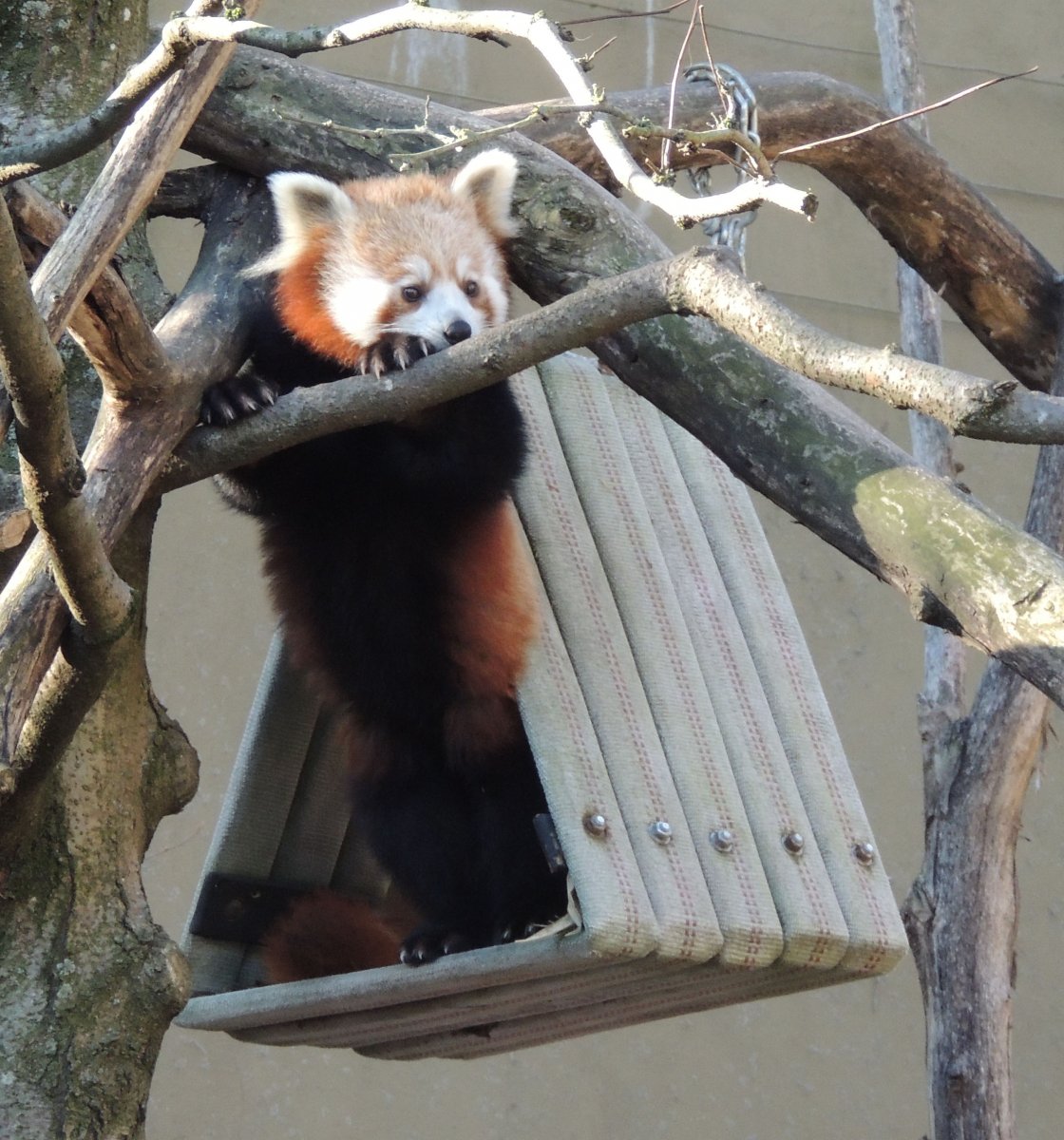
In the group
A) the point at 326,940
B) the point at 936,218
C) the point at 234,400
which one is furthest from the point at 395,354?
the point at 936,218

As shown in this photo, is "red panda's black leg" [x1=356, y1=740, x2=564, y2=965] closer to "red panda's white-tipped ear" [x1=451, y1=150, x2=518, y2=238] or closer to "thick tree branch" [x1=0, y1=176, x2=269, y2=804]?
"thick tree branch" [x1=0, y1=176, x2=269, y2=804]

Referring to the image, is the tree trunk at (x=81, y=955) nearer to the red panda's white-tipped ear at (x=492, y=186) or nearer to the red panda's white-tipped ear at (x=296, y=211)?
the red panda's white-tipped ear at (x=296, y=211)

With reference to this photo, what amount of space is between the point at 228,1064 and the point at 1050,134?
4084 millimetres

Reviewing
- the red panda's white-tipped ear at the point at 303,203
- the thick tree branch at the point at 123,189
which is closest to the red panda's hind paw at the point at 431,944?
the thick tree branch at the point at 123,189

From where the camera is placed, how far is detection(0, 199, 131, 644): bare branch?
155 cm

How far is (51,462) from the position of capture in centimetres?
167

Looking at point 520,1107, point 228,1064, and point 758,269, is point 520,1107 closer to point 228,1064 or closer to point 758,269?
point 228,1064

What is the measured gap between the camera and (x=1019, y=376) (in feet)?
10.9

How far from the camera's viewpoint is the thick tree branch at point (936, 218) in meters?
3.22

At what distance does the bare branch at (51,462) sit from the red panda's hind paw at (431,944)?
73cm

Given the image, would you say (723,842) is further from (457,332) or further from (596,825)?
(457,332)

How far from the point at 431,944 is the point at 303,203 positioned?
1263 millimetres

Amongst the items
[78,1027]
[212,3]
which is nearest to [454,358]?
[212,3]

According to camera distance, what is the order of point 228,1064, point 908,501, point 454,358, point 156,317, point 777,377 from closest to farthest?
1. point 454,358
2. point 908,501
3. point 777,377
4. point 156,317
5. point 228,1064
